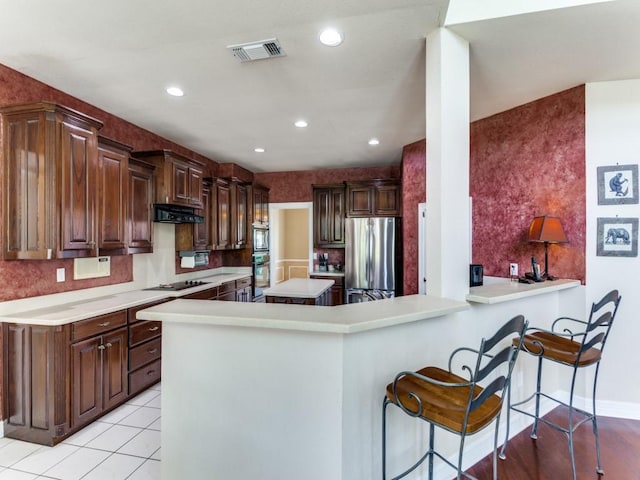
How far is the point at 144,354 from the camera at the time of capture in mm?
3102

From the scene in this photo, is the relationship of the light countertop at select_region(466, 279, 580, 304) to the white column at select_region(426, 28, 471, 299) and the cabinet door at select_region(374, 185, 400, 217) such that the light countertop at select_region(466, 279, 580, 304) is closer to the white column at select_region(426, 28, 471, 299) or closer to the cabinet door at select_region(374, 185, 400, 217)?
the white column at select_region(426, 28, 471, 299)

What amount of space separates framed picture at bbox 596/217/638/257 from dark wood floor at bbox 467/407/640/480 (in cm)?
138

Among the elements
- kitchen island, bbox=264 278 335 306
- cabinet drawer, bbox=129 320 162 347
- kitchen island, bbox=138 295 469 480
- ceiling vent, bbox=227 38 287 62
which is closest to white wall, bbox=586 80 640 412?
kitchen island, bbox=138 295 469 480

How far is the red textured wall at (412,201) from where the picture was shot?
14.5 ft

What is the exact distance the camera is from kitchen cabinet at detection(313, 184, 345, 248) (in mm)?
5734

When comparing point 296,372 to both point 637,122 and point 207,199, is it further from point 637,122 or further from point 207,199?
point 207,199

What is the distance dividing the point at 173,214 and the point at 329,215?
2.75 m

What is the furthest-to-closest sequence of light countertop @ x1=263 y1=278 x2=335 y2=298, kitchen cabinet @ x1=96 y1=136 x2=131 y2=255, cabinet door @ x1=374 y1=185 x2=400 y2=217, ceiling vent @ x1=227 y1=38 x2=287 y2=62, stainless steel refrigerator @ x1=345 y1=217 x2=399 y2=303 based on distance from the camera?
cabinet door @ x1=374 y1=185 x2=400 y2=217
stainless steel refrigerator @ x1=345 y1=217 x2=399 y2=303
light countertop @ x1=263 y1=278 x2=335 y2=298
kitchen cabinet @ x1=96 y1=136 x2=131 y2=255
ceiling vent @ x1=227 y1=38 x2=287 y2=62

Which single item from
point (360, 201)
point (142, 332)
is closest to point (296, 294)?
point (142, 332)

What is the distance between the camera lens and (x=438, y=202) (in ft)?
6.77

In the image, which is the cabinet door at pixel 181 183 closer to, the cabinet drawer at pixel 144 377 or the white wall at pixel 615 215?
the cabinet drawer at pixel 144 377

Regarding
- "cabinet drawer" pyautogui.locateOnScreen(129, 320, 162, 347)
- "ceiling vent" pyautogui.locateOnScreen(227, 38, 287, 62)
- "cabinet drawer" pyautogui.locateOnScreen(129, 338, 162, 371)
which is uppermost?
"ceiling vent" pyautogui.locateOnScreen(227, 38, 287, 62)

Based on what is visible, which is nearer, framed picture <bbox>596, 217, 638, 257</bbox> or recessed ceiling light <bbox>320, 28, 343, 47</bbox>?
recessed ceiling light <bbox>320, 28, 343, 47</bbox>

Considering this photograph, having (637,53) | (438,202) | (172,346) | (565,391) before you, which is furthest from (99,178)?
(565,391)
